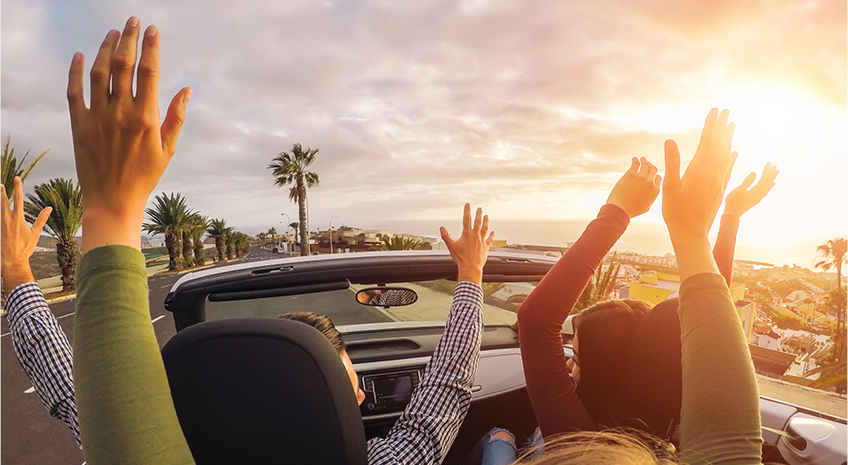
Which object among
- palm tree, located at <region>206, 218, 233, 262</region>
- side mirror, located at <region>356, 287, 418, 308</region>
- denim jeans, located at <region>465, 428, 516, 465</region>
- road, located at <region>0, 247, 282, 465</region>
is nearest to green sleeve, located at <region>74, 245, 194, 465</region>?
denim jeans, located at <region>465, 428, 516, 465</region>

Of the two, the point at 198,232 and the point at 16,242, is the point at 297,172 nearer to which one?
the point at 198,232

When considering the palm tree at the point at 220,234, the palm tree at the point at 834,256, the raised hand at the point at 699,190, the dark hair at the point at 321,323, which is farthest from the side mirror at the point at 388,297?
the palm tree at the point at 220,234

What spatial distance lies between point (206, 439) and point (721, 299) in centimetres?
110

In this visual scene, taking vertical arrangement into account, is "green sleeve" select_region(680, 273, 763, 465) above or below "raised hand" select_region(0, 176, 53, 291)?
below

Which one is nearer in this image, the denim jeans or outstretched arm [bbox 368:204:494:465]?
outstretched arm [bbox 368:204:494:465]

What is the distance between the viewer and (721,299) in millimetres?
855

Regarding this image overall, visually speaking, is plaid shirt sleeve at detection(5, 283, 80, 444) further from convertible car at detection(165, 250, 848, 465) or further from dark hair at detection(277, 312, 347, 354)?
dark hair at detection(277, 312, 347, 354)

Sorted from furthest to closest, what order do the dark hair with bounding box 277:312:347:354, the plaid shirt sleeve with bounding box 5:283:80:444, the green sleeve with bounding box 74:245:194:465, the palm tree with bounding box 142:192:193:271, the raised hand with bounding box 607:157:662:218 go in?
the palm tree with bounding box 142:192:193:271 → the dark hair with bounding box 277:312:347:354 → the raised hand with bounding box 607:157:662:218 → the plaid shirt sleeve with bounding box 5:283:80:444 → the green sleeve with bounding box 74:245:194:465

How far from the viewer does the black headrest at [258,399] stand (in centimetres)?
87

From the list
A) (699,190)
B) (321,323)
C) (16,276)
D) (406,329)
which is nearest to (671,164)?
(699,190)

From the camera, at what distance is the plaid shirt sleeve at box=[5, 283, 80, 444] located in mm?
1021

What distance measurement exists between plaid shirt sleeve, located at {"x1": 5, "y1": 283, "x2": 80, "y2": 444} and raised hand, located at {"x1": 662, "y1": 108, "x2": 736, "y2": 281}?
1.44 metres

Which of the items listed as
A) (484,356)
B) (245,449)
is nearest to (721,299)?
(245,449)

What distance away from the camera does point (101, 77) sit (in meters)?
0.59
